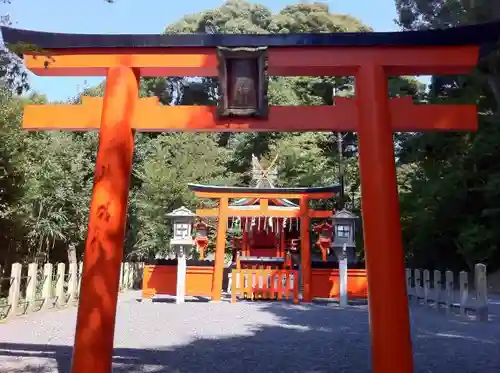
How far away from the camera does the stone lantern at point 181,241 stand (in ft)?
45.3

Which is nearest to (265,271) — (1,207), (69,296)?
(69,296)

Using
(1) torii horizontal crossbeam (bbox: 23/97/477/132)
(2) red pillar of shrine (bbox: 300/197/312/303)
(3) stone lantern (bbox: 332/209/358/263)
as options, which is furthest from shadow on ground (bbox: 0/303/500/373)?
(2) red pillar of shrine (bbox: 300/197/312/303)

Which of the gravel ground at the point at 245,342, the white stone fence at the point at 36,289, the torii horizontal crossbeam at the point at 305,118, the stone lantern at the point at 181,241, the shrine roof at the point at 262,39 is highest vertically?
the shrine roof at the point at 262,39

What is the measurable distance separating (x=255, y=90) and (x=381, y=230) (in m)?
1.91

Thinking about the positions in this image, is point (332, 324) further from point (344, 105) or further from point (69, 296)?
point (69, 296)

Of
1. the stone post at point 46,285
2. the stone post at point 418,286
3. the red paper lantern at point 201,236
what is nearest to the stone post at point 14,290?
the stone post at point 46,285

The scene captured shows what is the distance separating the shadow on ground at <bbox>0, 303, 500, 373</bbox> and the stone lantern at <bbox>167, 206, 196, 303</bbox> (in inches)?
227

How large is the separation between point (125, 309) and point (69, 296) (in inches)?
72.7

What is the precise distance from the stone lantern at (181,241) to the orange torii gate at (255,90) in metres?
9.60

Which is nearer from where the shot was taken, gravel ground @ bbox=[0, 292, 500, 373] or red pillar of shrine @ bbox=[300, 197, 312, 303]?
gravel ground @ bbox=[0, 292, 500, 373]

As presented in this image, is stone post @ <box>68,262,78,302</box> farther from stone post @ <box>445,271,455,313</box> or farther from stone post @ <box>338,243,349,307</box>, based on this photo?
stone post @ <box>445,271,455,313</box>

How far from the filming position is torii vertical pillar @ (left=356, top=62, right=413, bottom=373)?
13.0ft

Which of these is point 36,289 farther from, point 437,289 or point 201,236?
point 437,289

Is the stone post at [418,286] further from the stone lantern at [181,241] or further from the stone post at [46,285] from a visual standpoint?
the stone post at [46,285]
